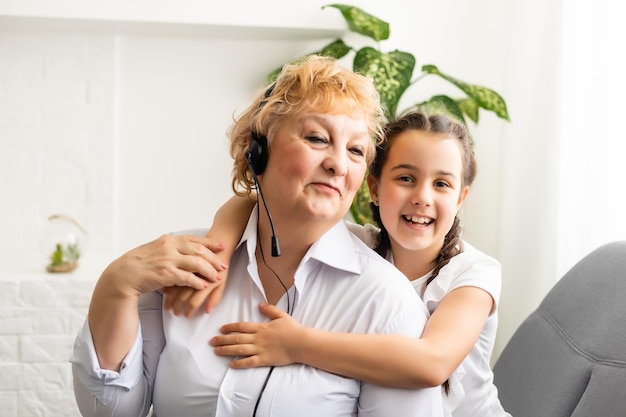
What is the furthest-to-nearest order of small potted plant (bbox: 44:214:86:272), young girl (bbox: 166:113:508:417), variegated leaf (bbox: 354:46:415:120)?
small potted plant (bbox: 44:214:86:272)
variegated leaf (bbox: 354:46:415:120)
young girl (bbox: 166:113:508:417)

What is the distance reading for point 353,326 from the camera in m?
1.42

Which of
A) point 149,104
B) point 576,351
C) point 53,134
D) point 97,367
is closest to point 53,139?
point 53,134

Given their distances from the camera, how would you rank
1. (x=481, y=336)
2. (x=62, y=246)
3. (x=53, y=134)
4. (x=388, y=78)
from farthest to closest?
1. (x=53, y=134)
2. (x=62, y=246)
3. (x=388, y=78)
4. (x=481, y=336)

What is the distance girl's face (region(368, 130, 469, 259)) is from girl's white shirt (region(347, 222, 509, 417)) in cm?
8

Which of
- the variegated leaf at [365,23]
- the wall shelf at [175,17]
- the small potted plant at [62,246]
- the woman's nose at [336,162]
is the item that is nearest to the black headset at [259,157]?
the woman's nose at [336,162]

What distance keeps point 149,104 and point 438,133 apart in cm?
201

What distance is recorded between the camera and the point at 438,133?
1.67 m

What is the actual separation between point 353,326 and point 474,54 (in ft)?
7.70

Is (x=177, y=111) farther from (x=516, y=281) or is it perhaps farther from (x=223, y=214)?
(x=223, y=214)

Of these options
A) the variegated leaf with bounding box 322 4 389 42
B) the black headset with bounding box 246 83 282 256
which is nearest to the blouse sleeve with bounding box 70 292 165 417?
the black headset with bounding box 246 83 282 256

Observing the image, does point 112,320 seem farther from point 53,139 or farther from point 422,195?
point 53,139

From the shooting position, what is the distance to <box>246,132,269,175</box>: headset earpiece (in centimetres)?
143

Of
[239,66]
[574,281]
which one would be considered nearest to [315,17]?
[239,66]

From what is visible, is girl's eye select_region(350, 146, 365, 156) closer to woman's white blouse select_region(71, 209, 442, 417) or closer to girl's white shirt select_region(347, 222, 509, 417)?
woman's white blouse select_region(71, 209, 442, 417)
